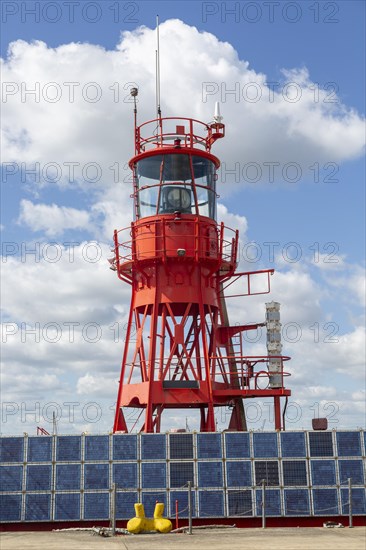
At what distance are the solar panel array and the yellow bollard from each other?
5.48 ft

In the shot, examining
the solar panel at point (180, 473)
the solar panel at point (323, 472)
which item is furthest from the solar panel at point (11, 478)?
the solar panel at point (323, 472)

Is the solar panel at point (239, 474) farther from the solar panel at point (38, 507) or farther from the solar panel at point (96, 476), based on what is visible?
the solar panel at point (38, 507)

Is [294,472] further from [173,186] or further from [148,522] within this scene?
[173,186]

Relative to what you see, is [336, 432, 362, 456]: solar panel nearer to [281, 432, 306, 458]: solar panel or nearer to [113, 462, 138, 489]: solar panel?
[281, 432, 306, 458]: solar panel

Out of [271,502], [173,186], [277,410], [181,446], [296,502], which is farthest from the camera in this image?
[173,186]

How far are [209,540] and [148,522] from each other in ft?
14.6

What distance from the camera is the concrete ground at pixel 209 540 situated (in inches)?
999

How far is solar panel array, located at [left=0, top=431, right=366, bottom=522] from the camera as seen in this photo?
1324 inches

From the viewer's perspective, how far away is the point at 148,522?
3141cm

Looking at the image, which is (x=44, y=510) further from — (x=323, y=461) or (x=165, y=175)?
(x=165, y=175)

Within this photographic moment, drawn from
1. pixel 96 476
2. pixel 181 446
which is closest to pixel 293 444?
pixel 181 446

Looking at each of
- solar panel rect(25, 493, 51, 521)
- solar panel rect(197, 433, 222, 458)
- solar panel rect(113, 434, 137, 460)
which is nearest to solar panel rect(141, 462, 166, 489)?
solar panel rect(113, 434, 137, 460)

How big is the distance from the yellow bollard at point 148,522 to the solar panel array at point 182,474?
5.48 feet

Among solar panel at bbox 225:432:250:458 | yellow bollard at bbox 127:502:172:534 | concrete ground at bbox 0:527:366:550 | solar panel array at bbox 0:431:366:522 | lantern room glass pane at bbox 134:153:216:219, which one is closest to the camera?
concrete ground at bbox 0:527:366:550
